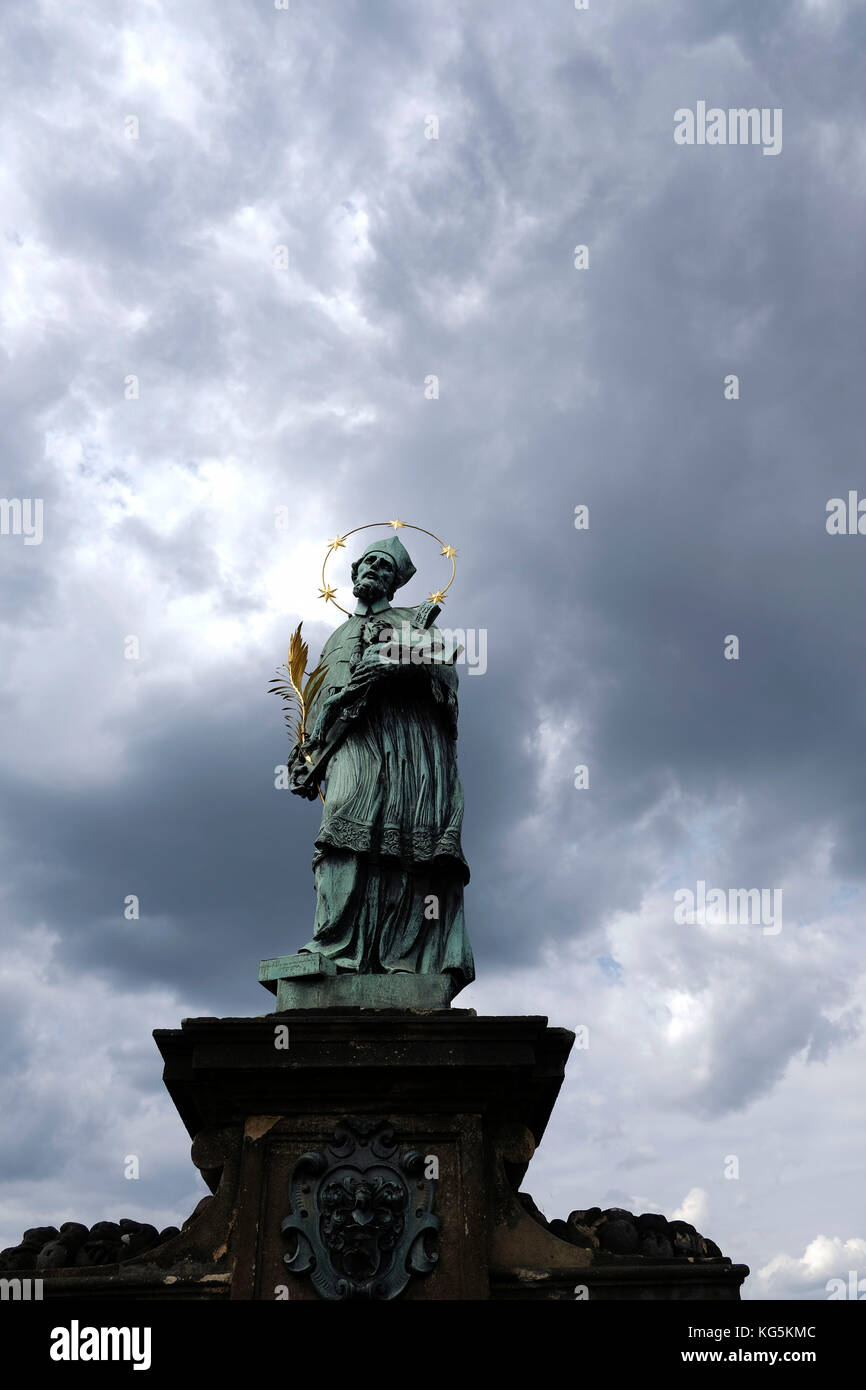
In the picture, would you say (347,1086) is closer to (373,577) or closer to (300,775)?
(300,775)

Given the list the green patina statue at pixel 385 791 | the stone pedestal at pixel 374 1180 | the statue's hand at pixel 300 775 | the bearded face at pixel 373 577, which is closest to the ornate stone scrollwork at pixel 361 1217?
the stone pedestal at pixel 374 1180

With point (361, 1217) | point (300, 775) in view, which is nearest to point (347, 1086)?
point (361, 1217)

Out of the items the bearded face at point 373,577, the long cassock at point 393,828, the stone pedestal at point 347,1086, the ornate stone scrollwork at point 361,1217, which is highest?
the bearded face at point 373,577

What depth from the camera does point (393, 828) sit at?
10062mm

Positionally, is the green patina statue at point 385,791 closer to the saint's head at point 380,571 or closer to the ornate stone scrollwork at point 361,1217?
the saint's head at point 380,571

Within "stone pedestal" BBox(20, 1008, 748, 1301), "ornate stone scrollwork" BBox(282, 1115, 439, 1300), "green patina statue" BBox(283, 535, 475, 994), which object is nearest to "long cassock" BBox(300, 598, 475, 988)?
"green patina statue" BBox(283, 535, 475, 994)

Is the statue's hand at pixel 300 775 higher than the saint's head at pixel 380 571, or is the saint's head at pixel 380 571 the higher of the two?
the saint's head at pixel 380 571

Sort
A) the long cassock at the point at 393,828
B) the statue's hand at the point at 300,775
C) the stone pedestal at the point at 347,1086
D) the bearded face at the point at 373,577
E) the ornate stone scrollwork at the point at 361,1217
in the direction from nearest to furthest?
the ornate stone scrollwork at the point at 361,1217 → the stone pedestal at the point at 347,1086 → the long cassock at the point at 393,828 → the statue's hand at the point at 300,775 → the bearded face at the point at 373,577

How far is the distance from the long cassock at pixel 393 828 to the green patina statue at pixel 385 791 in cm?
1

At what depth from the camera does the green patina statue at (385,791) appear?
382 inches

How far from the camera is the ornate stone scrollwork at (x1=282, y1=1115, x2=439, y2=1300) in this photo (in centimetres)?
802

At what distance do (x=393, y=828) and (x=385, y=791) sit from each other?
38 centimetres

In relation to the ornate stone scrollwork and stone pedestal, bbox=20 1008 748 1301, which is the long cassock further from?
the ornate stone scrollwork

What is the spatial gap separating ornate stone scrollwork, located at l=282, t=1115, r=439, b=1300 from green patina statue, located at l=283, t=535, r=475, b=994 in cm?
140
